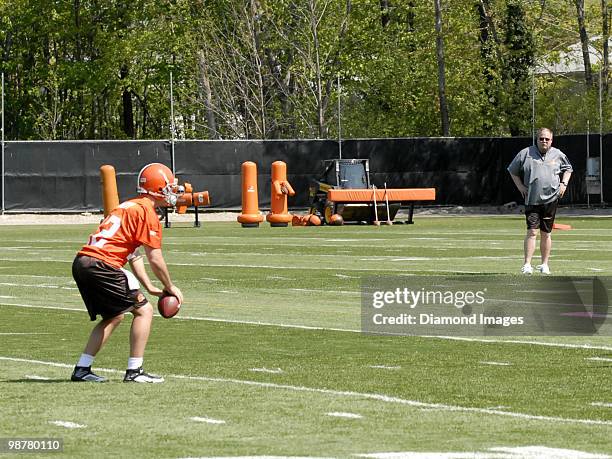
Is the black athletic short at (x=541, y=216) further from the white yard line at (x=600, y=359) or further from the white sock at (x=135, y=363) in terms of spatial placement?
the white sock at (x=135, y=363)

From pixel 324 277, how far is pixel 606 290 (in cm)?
457

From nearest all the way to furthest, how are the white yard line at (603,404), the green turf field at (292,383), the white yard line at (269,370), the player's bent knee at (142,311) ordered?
the green turf field at (292,383) → the white yard line at (603,404) → the player's bent knee at (142,311) → the white yard line at (269,370)

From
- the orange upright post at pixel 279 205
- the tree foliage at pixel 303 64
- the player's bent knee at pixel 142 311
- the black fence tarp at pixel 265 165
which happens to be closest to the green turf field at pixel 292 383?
the player's bent knee at pixel 142 311

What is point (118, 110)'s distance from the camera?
75000 millimetres

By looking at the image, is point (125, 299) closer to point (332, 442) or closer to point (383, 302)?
point (332, 442)

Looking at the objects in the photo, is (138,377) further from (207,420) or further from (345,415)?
(345,415)

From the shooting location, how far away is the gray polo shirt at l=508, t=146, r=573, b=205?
20344 mm

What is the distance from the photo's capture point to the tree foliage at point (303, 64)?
5909 centimetres

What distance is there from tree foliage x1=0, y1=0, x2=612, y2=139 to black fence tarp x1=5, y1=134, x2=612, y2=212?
4.37 m

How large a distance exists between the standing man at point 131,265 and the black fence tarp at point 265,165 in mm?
37336

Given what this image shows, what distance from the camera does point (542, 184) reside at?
20.4 meters

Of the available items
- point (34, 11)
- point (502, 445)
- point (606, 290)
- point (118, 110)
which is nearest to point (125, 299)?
point (502, 445)

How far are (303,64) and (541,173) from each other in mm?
38860

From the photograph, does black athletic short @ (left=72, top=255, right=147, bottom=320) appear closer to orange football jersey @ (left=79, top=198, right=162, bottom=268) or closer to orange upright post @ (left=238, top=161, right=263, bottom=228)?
Result: orange football jersey @ (left=79, top=198, right=162, bottom=268)
